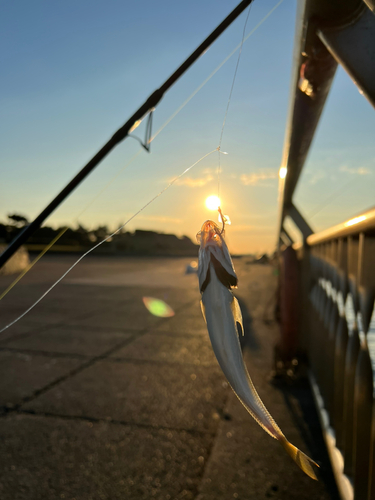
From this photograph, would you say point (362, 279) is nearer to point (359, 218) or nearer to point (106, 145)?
point (359, 218)

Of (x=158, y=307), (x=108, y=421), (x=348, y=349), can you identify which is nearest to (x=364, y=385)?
(x=348, y=349)

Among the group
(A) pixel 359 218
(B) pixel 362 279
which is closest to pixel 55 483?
→ (B) pixel 362 279

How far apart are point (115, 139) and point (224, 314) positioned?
0.87 meters

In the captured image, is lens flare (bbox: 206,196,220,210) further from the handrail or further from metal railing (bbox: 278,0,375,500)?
the handrail

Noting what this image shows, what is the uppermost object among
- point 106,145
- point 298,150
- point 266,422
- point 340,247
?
point 298,150

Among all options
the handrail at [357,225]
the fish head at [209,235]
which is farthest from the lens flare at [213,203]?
the handrail at [357,225]

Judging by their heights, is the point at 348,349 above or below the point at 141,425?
above

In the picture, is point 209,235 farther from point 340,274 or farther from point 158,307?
point 158,307

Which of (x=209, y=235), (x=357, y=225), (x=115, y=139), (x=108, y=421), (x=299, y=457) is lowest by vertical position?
(x=108, y=421)

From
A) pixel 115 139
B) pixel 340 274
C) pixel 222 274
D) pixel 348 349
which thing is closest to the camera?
pixel 222 274

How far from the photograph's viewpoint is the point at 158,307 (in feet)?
30.5

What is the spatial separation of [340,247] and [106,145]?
1490mm

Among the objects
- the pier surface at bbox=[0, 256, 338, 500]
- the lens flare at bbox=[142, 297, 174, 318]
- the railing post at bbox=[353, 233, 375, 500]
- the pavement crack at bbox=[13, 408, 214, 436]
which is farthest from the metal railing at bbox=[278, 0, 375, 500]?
the lens flare at bbox=[142, 297, 174, 318]

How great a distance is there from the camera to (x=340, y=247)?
2.24m
